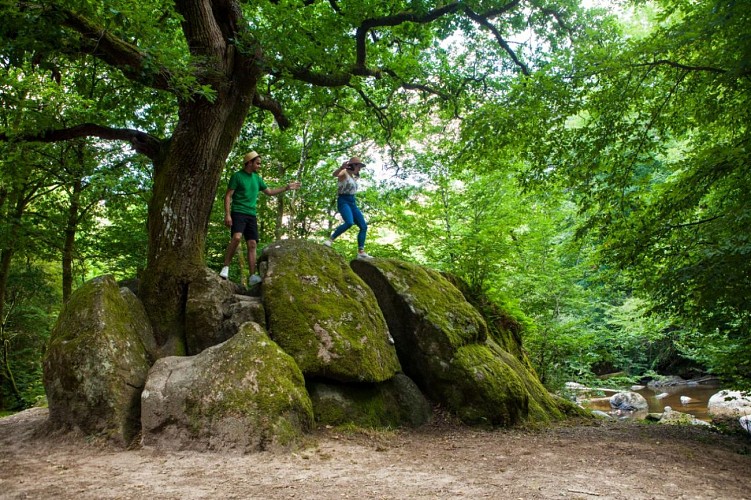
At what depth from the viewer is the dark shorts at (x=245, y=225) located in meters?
7.20

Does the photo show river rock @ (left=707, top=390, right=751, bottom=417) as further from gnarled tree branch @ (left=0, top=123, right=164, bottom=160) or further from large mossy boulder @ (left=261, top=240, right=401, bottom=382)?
gnarled tree branch @ (left=0, top=123, right=164, bottom=160)

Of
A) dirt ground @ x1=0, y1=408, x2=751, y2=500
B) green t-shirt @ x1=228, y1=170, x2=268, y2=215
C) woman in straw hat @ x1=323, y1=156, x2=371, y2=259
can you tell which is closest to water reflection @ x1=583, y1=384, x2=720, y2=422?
dirt ground @ x1=0, y1=408, x2=751, y2=500

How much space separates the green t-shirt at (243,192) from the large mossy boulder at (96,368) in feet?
7.37

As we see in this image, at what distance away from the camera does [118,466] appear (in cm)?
397

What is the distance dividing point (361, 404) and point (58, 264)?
18081 mm

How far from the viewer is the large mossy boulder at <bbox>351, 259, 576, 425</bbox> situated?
257 inches

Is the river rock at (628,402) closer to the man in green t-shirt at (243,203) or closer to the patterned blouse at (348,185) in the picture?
the patterned blouse at (348,185)

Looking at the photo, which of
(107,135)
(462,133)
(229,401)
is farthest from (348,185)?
(229,401)

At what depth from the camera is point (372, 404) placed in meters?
6.05

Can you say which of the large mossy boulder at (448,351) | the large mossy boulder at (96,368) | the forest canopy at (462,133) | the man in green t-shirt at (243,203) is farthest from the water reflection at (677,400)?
the large mossy boulder at (96,368)

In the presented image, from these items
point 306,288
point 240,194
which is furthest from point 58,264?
point 306,288

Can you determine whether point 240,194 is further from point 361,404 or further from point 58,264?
point 58,264

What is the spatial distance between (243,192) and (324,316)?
251 centimetres

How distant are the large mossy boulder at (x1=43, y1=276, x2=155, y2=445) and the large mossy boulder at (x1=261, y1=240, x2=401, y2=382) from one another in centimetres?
168
